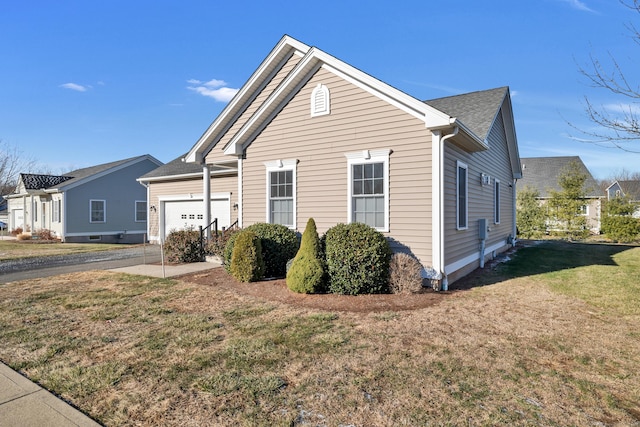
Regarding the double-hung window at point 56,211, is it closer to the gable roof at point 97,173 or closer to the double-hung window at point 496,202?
the gable roof at point 97,173

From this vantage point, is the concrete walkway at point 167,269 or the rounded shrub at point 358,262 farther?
the concrete walkway at point 167,269

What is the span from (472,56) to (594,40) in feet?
20.7

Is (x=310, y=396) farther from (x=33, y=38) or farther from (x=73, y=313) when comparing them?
(x=33, y=38)

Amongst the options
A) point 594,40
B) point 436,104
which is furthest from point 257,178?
point 594,40

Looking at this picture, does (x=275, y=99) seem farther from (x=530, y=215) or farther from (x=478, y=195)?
(x=530, y=215)

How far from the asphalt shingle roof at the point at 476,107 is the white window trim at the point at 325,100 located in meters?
4.22

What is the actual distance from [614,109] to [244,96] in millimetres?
10110

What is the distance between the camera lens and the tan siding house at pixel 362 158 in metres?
7.41

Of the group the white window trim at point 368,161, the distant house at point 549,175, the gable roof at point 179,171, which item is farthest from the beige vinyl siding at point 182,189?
the distant house at point 549,175

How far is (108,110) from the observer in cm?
2323

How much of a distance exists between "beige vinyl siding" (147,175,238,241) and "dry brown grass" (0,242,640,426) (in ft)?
27.9

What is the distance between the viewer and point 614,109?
588 centimetres

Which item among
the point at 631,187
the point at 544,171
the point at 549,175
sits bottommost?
the point at 631,187

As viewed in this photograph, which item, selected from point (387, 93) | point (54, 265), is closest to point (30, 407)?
point (387, 93)
